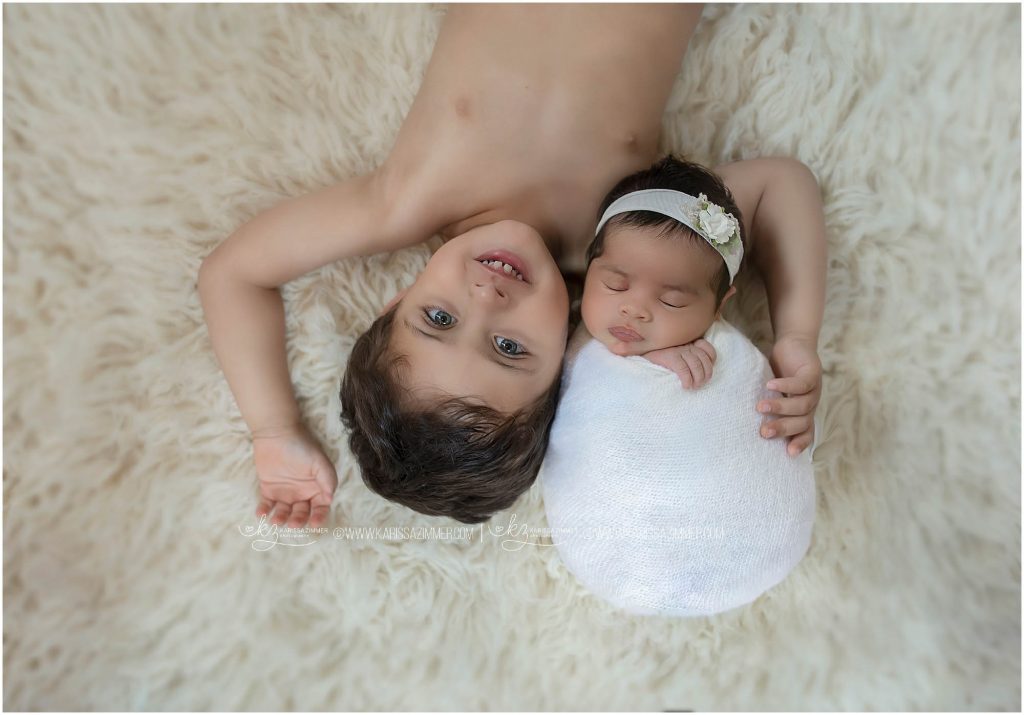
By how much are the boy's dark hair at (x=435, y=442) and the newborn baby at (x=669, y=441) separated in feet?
0.23

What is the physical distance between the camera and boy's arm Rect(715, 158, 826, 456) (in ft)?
4.00

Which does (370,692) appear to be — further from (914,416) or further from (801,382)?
(914,416)

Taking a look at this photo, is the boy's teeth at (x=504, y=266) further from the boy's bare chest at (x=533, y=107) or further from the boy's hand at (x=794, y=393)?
the boy's hand at (x=794, y=393)

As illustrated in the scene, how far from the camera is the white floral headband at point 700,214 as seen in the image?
1108mm

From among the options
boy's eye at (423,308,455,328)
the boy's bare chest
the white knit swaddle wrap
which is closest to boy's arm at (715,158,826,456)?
the white knit swaddle wrap

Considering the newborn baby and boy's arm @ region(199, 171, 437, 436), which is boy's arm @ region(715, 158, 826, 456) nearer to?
the newborn baby

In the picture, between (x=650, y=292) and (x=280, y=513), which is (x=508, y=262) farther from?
(x=280, y=513)

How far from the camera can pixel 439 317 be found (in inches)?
43.4

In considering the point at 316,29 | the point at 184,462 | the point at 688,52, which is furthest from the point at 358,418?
the point at 688,52

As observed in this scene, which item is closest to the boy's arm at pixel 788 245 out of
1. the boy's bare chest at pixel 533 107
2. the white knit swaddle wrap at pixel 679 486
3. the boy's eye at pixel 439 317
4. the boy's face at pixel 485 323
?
the white knit swaddle wrap at pixel 679 486

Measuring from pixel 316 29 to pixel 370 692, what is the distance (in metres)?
1.23

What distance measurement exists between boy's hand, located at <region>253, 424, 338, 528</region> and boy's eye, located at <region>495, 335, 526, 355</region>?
42 centimetres

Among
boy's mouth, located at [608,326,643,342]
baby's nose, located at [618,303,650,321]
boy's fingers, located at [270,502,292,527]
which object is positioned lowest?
boy's fingers, located at [270,502,292,527]

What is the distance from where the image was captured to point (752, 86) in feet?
4.40
